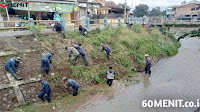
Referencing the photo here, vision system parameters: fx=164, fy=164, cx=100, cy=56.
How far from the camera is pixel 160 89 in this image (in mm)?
9117

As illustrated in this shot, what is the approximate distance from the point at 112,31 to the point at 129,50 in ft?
9.80

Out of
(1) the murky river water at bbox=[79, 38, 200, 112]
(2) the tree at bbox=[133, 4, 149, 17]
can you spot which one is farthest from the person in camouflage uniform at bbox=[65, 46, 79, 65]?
(2) the tree at bbox=[133, 4, 149, 17]

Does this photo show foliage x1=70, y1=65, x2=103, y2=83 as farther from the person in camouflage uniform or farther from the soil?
the person in camouflage uniform

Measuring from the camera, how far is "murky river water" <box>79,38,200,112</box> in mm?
7289

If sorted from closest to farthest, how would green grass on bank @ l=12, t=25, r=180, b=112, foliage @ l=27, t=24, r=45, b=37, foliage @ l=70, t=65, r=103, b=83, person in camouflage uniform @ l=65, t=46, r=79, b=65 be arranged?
green grass on bank @ l=12, t=25, r=180, b=112
foliage @ l=70, t=65, r=103, b=83
person in camouflage uniform @ l=65, t=46, r=79, b=65
foliage @ l=27, t=24, r=45, b=37

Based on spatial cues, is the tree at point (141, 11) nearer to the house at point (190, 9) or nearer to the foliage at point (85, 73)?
the house at point (190, 9)

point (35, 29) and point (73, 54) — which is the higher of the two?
point (35, 29)

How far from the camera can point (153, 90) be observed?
9.05m

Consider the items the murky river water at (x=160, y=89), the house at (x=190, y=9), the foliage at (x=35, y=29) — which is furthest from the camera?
the house at (x=190, y=9)

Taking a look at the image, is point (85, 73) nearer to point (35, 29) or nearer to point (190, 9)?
point (35, 29)

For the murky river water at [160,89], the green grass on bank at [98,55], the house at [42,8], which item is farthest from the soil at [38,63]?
the house at [42,8]

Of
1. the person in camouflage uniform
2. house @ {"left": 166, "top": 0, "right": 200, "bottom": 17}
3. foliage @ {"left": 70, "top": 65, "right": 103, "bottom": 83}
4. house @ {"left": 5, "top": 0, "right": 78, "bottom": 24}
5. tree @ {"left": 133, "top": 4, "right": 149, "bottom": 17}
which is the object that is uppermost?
tree @ {"left": 133, "top": 4, "right": 149, "bottom": 17}

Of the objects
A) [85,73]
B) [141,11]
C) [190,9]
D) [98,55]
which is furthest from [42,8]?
[141,11]

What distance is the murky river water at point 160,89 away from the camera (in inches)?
287
